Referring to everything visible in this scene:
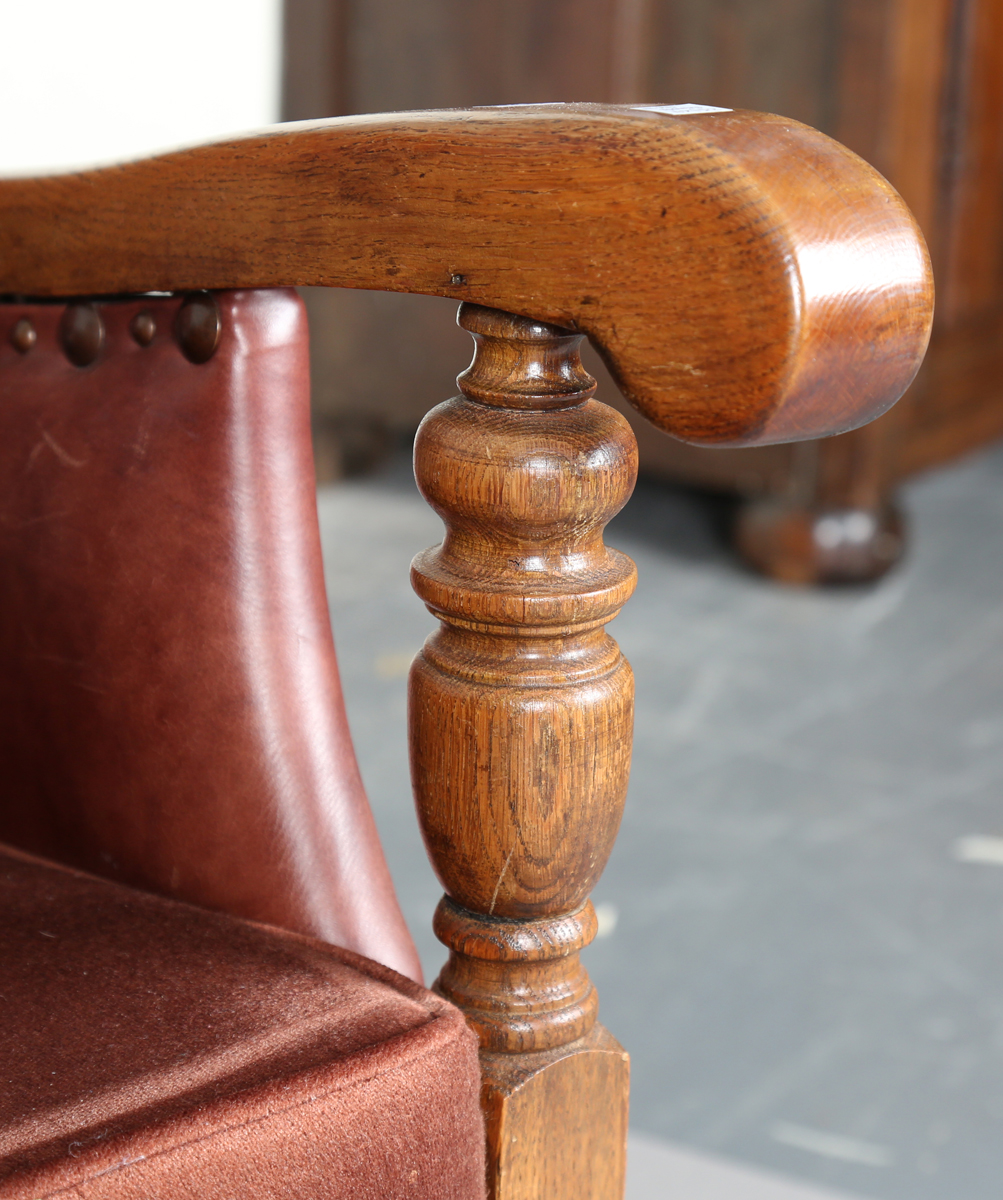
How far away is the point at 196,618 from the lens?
1.76ft

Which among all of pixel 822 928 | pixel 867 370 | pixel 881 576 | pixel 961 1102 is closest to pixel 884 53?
pixel 881 576

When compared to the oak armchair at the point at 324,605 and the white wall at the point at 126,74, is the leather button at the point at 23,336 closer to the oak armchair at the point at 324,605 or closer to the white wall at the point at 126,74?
the oak armchair at the point at 324,605

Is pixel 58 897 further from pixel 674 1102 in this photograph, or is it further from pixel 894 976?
pixel 894 976

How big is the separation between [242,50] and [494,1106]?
2484 mm

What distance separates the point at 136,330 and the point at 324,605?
5.1 inches

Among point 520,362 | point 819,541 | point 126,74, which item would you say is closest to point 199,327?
point 520,362

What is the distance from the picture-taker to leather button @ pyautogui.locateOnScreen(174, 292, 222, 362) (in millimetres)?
520

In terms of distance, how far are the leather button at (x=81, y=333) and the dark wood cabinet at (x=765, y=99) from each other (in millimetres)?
1841

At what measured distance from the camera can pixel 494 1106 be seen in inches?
19.3

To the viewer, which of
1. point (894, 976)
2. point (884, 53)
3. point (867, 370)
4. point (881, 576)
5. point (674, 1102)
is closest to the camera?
point (867, 370)

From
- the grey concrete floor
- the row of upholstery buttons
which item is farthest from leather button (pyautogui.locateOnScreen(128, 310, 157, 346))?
the grey concrete floor

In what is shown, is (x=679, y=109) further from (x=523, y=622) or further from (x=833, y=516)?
(x=833, y=516)

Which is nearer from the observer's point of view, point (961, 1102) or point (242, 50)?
point (961, 1102)

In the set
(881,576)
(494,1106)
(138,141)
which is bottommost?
(881,576)
